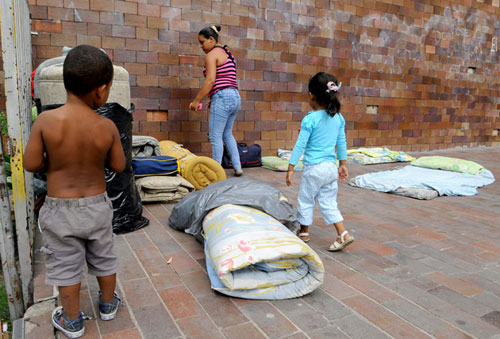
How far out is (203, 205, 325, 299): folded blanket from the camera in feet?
7.73

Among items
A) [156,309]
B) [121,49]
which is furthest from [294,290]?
[121,49]

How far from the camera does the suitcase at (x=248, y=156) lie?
6531 mm

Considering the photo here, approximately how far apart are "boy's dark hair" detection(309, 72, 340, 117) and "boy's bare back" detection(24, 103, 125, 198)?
1723 mm

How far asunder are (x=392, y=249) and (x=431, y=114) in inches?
296

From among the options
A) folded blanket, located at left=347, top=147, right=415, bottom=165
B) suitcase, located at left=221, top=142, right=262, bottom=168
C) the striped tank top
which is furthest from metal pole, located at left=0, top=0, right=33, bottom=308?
folded blanket, located at left=347, top=147, right=415, bottom=165

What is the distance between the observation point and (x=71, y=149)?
186 cm

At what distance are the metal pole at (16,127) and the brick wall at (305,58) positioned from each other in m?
3.59

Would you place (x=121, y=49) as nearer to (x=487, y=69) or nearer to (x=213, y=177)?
(x=213, y=177)

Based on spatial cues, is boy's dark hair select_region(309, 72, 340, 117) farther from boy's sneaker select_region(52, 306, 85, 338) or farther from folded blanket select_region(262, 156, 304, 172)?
folded blanket select_region(262, 156, 304, 172)

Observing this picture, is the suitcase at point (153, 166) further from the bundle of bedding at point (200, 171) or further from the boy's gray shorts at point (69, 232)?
the boy's gray shorts at point (69, 232)

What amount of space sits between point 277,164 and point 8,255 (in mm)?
4648

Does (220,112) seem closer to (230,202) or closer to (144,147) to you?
(144,147)

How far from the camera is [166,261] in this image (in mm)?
2918

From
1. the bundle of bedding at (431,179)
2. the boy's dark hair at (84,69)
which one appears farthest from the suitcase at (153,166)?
the bundle of bedding at (431,179)
